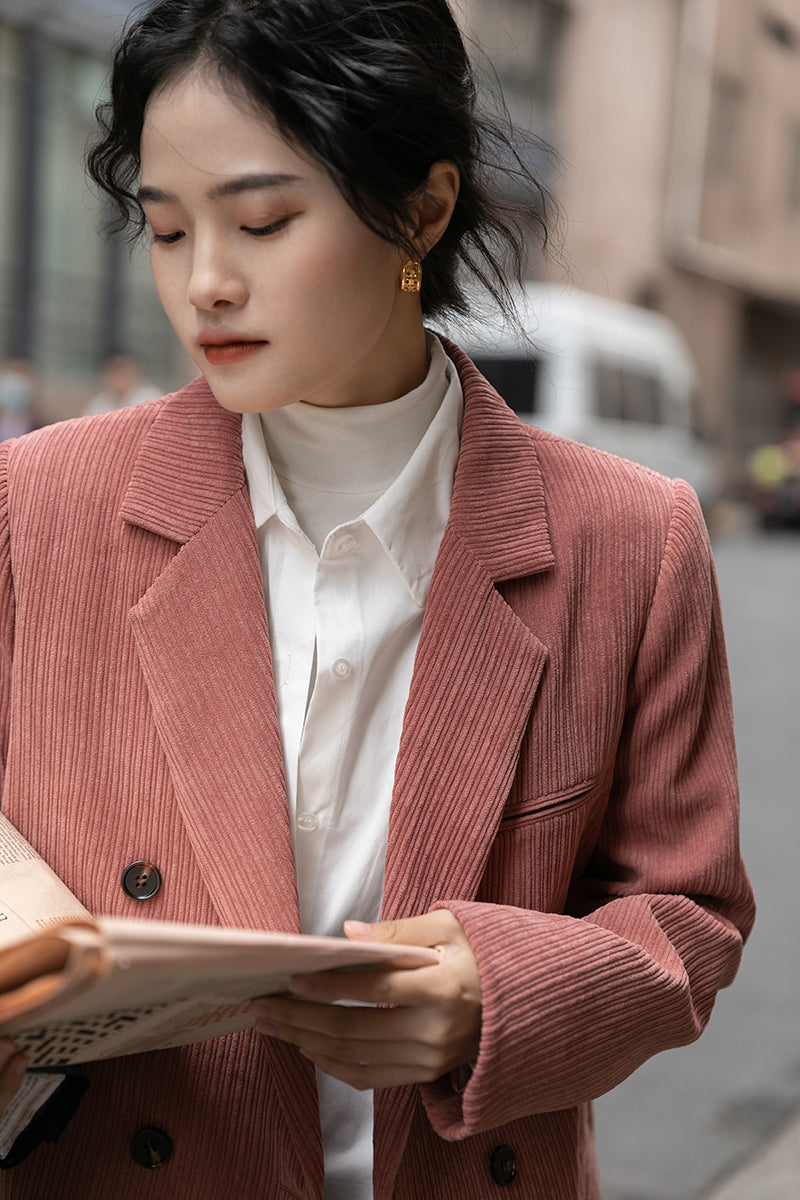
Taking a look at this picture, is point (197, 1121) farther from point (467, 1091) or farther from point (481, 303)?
point (481, 303)

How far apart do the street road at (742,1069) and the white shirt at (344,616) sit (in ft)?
5.66

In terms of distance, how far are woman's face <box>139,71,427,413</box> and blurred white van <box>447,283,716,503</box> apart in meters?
8.92

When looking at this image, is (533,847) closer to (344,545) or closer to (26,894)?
(344,545)

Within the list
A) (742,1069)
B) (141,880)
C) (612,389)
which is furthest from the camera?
(612,389)

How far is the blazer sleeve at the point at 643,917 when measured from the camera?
1.04 meters

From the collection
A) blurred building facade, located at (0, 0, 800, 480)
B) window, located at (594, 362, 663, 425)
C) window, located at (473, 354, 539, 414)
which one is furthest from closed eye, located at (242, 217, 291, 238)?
window, located at (594, 362, 663, 425)

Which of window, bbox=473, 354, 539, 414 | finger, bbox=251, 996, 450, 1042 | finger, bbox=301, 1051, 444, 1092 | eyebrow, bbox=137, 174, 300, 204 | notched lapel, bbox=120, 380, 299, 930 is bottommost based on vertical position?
window, bbox=473, 354, 539, 414

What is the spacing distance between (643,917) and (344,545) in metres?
0.41

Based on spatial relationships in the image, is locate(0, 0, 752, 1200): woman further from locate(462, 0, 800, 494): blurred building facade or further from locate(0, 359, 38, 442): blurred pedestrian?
locate(462, 0, 800, 494): blurred building facade

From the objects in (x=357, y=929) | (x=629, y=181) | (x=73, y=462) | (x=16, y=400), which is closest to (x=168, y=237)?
(x=73, y=462)

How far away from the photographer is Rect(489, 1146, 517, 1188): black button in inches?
46.3

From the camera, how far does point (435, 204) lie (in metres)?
1.17

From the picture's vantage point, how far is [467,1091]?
1023 mm

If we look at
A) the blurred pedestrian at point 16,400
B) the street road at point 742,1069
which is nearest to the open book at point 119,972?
the street road at point 742,1069
